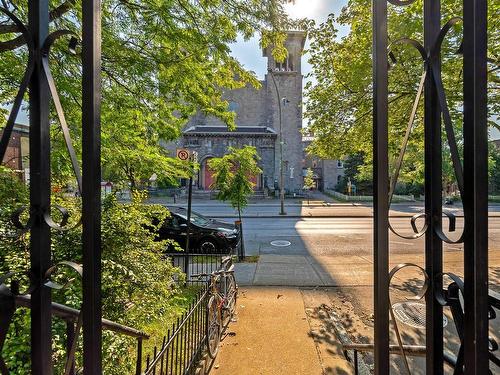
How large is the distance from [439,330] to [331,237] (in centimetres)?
1159

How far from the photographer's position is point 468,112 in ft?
3.19

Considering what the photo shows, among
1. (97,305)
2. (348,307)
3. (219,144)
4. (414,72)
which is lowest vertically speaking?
(348,307)

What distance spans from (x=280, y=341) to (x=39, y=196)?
3822mm

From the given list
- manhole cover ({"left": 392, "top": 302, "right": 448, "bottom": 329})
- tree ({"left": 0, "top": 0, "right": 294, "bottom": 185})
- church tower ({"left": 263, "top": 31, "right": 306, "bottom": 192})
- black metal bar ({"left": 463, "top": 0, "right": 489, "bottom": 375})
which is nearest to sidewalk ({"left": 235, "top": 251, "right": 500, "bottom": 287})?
manhole cover ({"left": 392, "top": 302, "right": 448, "bottom": 329})

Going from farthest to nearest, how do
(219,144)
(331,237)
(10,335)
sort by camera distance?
(219,144) < (331,237) < (10,335)

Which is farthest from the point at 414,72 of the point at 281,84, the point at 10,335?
the point at 281,84

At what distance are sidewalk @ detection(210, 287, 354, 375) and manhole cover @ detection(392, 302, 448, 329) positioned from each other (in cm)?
125

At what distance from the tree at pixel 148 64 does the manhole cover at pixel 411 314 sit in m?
4.73

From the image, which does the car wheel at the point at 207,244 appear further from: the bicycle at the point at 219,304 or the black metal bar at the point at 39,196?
the black metal bar at the point at 39,196

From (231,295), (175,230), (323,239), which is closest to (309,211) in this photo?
(323,239)

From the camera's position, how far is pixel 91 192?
3.34ft

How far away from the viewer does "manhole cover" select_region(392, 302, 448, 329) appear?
4.59 metres

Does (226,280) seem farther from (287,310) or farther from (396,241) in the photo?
(396,241)

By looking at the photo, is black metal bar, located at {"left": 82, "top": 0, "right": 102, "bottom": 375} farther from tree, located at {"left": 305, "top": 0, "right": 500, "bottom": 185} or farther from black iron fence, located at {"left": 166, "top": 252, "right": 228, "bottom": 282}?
black iron fence, located at {"left": 166, "top": 252, "right": 228, "bottom": 282}
